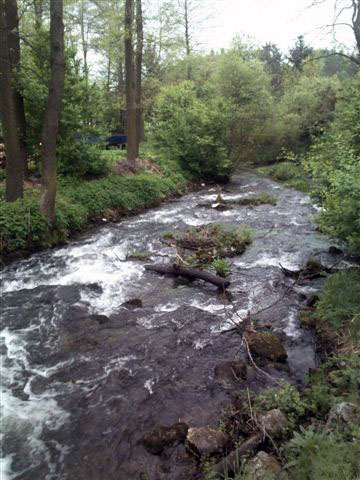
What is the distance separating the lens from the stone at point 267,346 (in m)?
5.09

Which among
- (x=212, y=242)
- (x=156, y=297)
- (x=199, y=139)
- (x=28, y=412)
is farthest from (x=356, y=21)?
(x=28, y=412)

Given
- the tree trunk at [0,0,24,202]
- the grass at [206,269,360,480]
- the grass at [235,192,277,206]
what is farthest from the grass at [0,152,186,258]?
the grass at [206,269,360,480]

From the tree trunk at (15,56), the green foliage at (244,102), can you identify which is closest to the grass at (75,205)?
the tree trunk at (15,56)

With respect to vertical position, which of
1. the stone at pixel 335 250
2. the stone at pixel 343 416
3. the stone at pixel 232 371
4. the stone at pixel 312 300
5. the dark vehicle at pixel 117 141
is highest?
the dark vehicle at pixel 117 141

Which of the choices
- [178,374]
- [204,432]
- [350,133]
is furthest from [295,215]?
[204,432]

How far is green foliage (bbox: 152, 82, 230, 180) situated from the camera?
1994 centimetres

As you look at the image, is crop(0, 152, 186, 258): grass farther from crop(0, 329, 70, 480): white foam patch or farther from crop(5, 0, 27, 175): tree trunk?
crop(0, 329, 70, 480): white foam patch

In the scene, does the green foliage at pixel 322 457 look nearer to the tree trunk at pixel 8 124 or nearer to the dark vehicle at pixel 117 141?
the tree trunk at pixel 8 124

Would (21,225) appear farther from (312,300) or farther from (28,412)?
(312,300)

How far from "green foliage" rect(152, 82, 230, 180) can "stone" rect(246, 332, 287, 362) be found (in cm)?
1535

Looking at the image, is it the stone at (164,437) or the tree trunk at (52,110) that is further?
the tree trunk at (52,110)

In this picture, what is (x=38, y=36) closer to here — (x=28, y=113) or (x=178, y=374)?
(x=28, y=113)

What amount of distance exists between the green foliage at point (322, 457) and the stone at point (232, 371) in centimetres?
156

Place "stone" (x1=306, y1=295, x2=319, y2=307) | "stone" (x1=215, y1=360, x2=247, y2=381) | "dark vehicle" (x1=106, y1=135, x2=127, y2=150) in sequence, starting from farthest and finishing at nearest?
"dark vehicle" (x1=106, y1=135, x2=127, y2=150), "stone" (x1=306, y1=295, x2=319, y2=307), "stone" (x1=215, y1=360, x2=247, y2=381)
